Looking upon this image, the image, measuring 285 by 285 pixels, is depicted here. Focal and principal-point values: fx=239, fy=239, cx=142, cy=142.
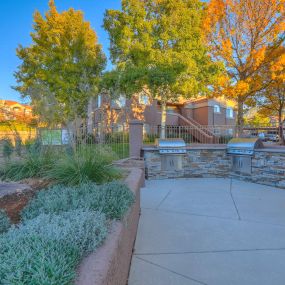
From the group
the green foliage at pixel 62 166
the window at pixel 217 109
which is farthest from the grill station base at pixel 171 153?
the window at pixel 217 109

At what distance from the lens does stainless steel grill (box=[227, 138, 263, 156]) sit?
7.45 meters

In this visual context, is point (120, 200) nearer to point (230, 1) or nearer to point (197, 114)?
point (230, 1)

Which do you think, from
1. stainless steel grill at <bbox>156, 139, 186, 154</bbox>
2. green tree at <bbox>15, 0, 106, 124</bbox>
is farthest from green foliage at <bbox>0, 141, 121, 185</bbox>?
green tree at <bbox>15, 0, 106, 124</bbox>

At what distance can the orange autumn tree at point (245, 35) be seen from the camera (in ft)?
35.7

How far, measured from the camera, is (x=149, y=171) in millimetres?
8086

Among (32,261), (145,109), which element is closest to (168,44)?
(145,109)

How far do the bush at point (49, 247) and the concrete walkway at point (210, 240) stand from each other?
1.02 metres

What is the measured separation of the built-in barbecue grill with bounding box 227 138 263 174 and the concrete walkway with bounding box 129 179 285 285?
1685 millimetres

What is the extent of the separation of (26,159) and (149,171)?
432cm

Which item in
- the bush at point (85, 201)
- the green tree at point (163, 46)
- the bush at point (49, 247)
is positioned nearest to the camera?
the bush at point (49, 247)

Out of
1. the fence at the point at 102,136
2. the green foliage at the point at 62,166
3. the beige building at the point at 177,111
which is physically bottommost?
the green foliage at the point at 62,166

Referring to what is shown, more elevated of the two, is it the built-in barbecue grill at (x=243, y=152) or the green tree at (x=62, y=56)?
the green tree at (x=62, y=56)

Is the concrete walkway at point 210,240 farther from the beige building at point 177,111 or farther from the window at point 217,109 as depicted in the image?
the window at point 217,109

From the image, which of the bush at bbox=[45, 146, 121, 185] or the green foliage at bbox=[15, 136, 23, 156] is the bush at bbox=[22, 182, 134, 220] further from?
the green foliage at bbox=[15, 136, 23, 156]
